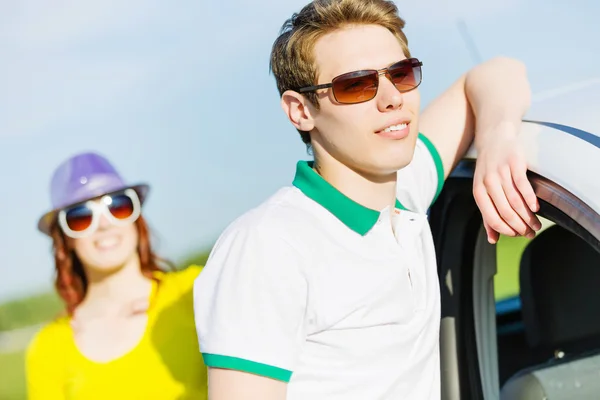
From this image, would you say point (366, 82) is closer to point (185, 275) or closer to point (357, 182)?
point (357, 182)

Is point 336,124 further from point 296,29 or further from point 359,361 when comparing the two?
point 359,361

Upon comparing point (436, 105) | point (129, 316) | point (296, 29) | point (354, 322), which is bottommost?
point (129, 316)

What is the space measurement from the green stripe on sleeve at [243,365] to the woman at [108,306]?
34.1 inches

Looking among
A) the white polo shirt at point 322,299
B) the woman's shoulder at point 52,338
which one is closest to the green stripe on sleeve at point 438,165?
the white polo shirt at point 322,299

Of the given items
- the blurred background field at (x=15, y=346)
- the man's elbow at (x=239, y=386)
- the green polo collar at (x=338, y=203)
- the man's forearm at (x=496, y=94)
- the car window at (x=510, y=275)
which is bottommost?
the blurred background field at (x=15, y=346)

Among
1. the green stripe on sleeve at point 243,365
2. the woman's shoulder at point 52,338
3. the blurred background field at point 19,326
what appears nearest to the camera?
the green stripe on sleeve at point 243,365

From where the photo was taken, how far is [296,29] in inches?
77.2

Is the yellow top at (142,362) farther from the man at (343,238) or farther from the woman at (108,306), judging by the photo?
the man at (343,238)

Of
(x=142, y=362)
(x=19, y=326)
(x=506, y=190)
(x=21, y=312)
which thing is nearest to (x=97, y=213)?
(x=142, y=362)

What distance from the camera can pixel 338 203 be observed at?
182cm

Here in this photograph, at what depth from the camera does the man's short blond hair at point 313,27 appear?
1.88 meters

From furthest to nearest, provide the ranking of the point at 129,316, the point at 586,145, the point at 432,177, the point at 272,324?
the point at 129,316, the point at 432,177, the point at 586,145, the point at 272,324

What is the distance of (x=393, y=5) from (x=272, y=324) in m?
0.81

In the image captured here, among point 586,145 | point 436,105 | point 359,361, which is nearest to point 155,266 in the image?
point 436,105
